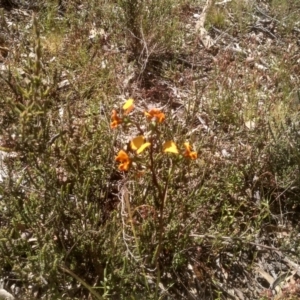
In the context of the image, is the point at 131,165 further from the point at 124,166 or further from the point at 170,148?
the point at 170,148

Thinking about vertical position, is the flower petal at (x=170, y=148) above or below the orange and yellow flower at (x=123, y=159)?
above

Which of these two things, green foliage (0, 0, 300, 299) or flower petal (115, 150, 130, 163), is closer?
flower petal (115, 150, 130, 163)

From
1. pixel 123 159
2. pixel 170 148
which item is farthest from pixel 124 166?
pixel 170 148

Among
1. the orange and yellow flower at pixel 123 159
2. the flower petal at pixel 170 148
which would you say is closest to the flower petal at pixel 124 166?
the orange and yellow flower at pixel 123 159

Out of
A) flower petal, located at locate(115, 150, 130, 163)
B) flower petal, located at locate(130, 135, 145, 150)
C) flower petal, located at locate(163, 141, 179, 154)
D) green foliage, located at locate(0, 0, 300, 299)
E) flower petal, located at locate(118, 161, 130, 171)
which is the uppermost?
flower petal, located at locate(163, 141, 179, 154)

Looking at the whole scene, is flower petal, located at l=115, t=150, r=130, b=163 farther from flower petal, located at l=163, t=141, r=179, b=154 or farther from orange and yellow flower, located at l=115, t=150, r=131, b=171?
flower petal, located at l=163, t=141, r=179, b=154

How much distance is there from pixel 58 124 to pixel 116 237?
35.0 inches

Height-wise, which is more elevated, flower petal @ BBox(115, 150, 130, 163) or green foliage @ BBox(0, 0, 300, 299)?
flower petal @ BBox(115, 150, 130, 163)

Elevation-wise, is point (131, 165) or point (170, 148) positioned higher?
point (170, 148)

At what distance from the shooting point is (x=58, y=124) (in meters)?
2.61

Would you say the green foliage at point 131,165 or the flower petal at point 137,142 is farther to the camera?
the green foliage at point 131,165

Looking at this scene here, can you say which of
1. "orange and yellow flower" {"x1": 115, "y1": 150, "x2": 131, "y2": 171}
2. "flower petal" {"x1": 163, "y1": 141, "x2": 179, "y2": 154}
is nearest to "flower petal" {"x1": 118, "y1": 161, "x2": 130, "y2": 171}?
"orange and yellow flower" {"x1": 115, "y1": 150, "x2": 131, "y2": 171}

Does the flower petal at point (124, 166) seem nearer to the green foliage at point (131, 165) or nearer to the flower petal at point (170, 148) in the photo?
the green foliage at point (131, 165)

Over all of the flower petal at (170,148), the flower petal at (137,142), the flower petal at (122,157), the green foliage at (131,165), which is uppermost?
the flower petal at (170,148)
